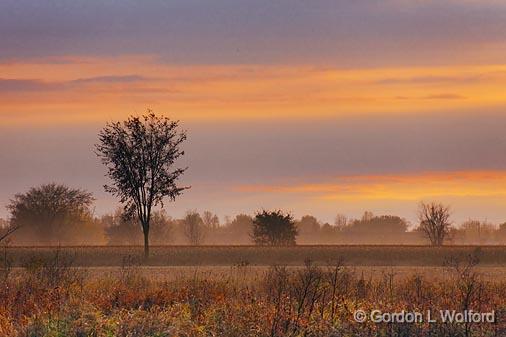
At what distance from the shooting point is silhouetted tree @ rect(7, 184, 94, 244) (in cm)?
11194

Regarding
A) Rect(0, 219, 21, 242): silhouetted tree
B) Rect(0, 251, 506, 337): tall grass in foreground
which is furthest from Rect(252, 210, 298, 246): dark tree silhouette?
Rect(0, 251, 506, 337): tall grass in foreground

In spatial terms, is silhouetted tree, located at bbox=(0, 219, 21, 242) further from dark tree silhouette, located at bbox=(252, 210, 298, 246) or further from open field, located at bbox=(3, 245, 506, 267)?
dark tree silhouette, located at bbox=(252, 210, 298, 246)

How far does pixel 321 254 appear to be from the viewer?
67.9 metres

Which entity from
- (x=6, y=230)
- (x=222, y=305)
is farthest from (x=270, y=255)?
(x=6, y=230)

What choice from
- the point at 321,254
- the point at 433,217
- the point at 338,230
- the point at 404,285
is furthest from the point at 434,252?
the point at 338,230

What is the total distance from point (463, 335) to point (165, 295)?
1075 centimetres

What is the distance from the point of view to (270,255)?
6681 centimetres

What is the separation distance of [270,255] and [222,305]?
4213cm

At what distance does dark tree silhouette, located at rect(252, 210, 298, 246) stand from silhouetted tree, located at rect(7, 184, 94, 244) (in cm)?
4072

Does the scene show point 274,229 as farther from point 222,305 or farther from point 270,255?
point 222,305

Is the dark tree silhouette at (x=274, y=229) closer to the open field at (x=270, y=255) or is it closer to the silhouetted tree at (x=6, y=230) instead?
the open field at (x=270, y=255)

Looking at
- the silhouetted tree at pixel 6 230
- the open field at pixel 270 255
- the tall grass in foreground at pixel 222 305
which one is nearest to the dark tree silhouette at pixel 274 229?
the open field at pixel 270 255

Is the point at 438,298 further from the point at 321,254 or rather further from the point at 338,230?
the point at 338,230

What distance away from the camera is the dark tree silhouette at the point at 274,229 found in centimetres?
8200
